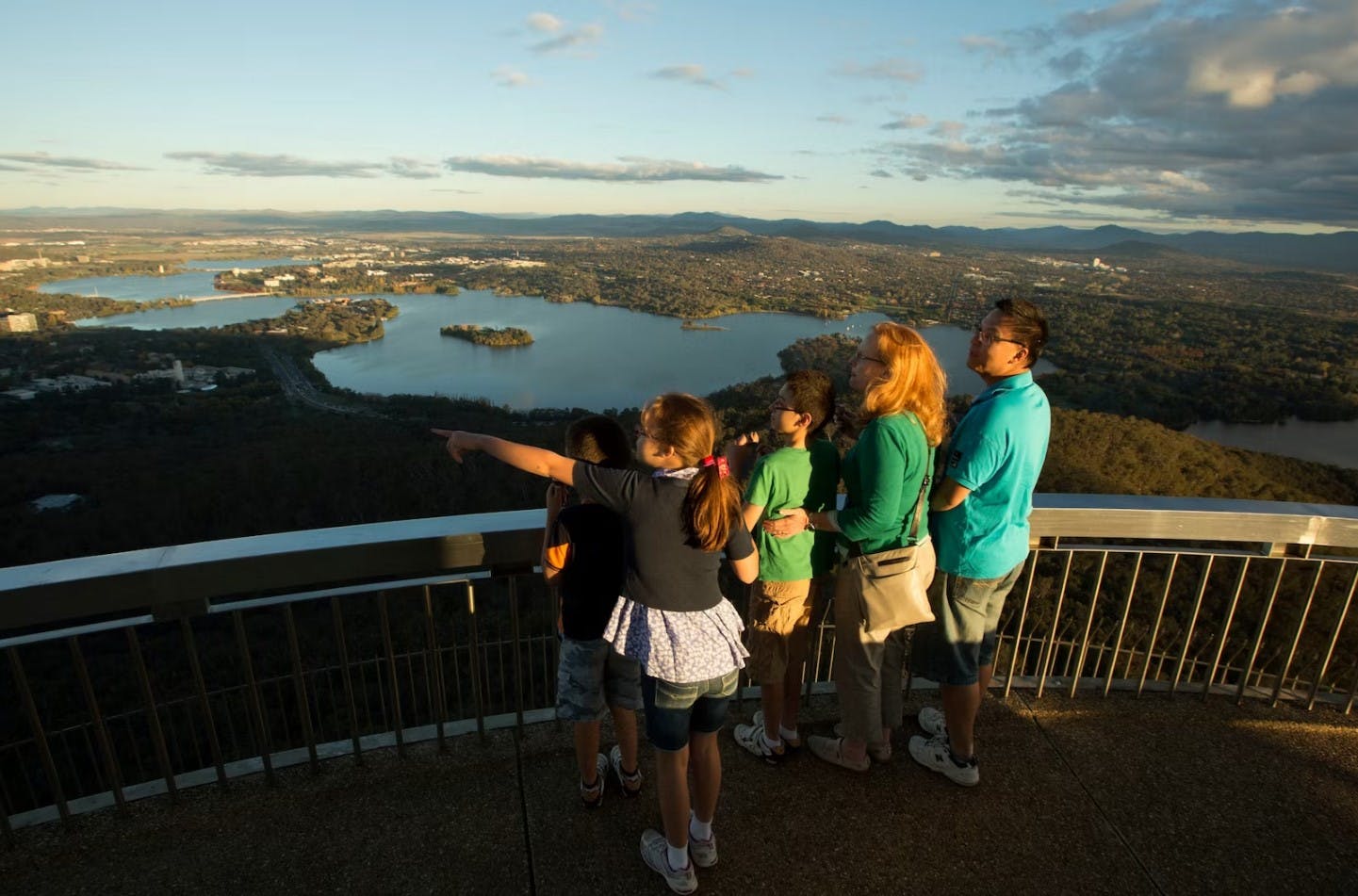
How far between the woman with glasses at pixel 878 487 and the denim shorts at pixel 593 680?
0.64m

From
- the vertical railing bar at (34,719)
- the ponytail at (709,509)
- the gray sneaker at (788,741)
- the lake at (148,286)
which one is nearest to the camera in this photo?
the ponytail at (709,509)

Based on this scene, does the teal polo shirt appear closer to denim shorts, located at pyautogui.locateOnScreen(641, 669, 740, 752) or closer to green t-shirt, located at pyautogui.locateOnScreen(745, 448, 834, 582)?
green t-shirt, located at pyautogui.locateOnScreen(745, 448, 834, 582)

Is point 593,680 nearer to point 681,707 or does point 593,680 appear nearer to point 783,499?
point 681,707

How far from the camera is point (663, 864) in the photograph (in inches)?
83.0

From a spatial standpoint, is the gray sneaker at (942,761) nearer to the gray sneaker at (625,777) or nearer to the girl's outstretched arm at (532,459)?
the gray sneaker at (625,777)

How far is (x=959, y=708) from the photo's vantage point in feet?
8.43

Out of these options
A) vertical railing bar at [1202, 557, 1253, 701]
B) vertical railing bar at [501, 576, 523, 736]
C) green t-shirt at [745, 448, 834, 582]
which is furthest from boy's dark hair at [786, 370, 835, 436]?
vertical railing bar at [1202, 557, 1253, 701]

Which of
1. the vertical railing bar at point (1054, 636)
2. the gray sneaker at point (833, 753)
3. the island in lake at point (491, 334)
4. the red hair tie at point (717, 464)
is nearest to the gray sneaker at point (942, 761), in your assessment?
the gray sneaker at point (833, 753)

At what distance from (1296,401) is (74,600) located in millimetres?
53067

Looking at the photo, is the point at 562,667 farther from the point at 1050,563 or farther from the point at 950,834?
the point at 1050,563

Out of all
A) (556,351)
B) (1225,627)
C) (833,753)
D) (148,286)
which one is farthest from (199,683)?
(148,286)

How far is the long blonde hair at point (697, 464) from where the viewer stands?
5.94 feet

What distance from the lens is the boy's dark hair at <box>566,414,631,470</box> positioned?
1922 millimetres

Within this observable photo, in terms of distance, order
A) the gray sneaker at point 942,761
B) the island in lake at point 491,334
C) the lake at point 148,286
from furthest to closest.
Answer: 1. the lake at point 148,286
2. the island in lake at point 491,334
3. the gray sneaker at point 942,761
